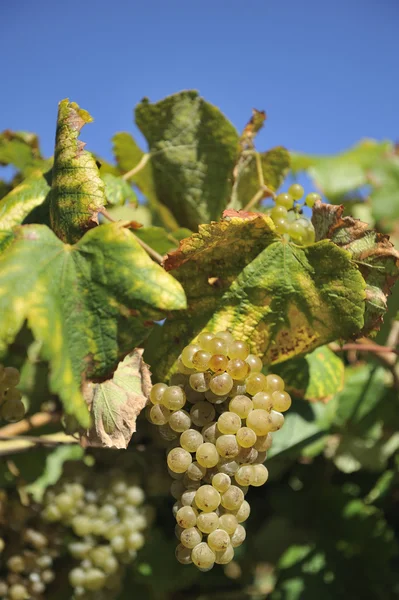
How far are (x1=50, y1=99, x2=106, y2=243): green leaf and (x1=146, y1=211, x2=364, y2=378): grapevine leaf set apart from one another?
0.42 feet

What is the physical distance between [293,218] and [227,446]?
0.39 m

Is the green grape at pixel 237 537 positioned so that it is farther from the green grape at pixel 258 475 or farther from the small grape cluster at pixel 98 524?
the small grape cluster at pixel 98 524

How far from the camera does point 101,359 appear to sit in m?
0.69

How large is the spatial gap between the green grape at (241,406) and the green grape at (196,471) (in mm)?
86

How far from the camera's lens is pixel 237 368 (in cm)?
72

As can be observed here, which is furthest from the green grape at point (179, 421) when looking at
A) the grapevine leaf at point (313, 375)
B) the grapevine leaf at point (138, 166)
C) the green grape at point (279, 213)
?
the grapevine leaf at point (138, 166)

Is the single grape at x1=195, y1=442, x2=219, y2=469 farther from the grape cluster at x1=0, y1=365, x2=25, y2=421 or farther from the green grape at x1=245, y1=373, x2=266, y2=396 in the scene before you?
the grape cluster at x1=0, y1=365, x2=25, y2=421

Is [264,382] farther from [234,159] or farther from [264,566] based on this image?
[264,566]

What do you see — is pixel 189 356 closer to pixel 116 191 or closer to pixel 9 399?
pixel 9 399

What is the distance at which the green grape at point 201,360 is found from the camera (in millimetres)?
712


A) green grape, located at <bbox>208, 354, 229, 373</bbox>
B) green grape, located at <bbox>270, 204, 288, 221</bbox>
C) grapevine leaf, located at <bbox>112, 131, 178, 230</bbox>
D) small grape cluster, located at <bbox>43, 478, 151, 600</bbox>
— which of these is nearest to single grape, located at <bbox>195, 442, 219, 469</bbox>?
green grape, located at <bbox>208, 354, 229, 373</bbox>

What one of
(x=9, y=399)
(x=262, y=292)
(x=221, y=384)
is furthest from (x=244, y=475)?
(x=9, y=399)

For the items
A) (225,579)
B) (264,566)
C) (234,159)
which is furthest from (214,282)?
(264,566)

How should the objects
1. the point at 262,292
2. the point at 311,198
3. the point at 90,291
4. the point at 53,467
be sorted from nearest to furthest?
the point at 90,291, the point at 262,292, the point at 311,198, the point at 53,467
